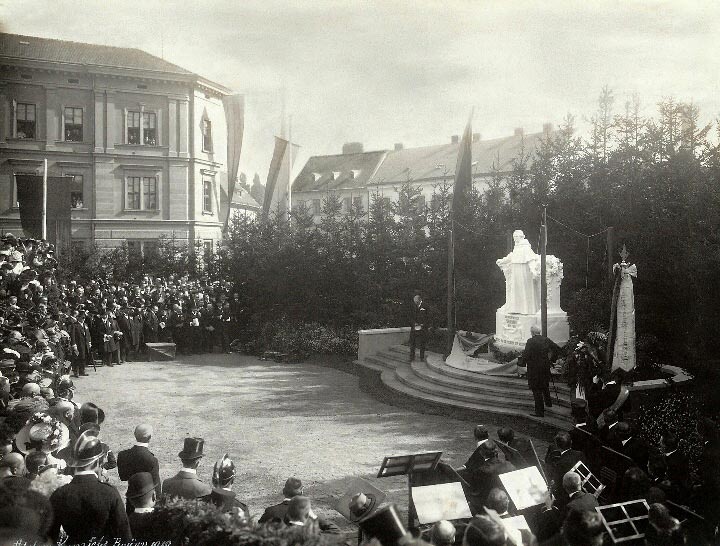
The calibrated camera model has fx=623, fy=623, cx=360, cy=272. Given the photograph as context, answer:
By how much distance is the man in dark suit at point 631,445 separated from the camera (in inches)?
272

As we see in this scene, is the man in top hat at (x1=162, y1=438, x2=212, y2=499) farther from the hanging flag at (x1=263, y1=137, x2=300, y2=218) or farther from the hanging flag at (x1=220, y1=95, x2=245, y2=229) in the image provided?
the hanging flag at (x1=263, y1=137, x2=300, y2=218)

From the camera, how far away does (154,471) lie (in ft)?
20.2

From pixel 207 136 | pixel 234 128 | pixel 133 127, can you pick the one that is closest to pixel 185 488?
pixel 133 127

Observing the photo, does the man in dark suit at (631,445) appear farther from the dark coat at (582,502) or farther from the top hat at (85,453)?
the top hat at (85,453)

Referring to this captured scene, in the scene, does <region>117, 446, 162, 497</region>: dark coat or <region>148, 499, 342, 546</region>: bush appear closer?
<region>148, 499, 342, 546</region>: bush

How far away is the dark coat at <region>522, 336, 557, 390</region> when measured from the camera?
1127cm

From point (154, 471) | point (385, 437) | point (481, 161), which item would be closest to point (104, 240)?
point (385, 437)

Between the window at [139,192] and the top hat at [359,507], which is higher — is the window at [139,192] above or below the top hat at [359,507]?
above

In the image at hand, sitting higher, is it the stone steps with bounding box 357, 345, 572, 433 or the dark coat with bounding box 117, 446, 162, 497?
the dark coat with bounding box 117, 446, 162, 497

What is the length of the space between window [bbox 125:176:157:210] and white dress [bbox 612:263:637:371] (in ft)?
44.9

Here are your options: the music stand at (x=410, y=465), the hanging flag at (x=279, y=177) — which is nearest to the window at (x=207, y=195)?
the hanging flag at (x=279, y=177)

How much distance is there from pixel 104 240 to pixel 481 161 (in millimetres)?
27257

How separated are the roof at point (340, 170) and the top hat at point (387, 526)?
1601 inches

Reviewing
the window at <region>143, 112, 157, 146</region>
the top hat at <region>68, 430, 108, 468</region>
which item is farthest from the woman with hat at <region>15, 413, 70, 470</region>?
the window at <region>143, 112, 157, 146</region>
